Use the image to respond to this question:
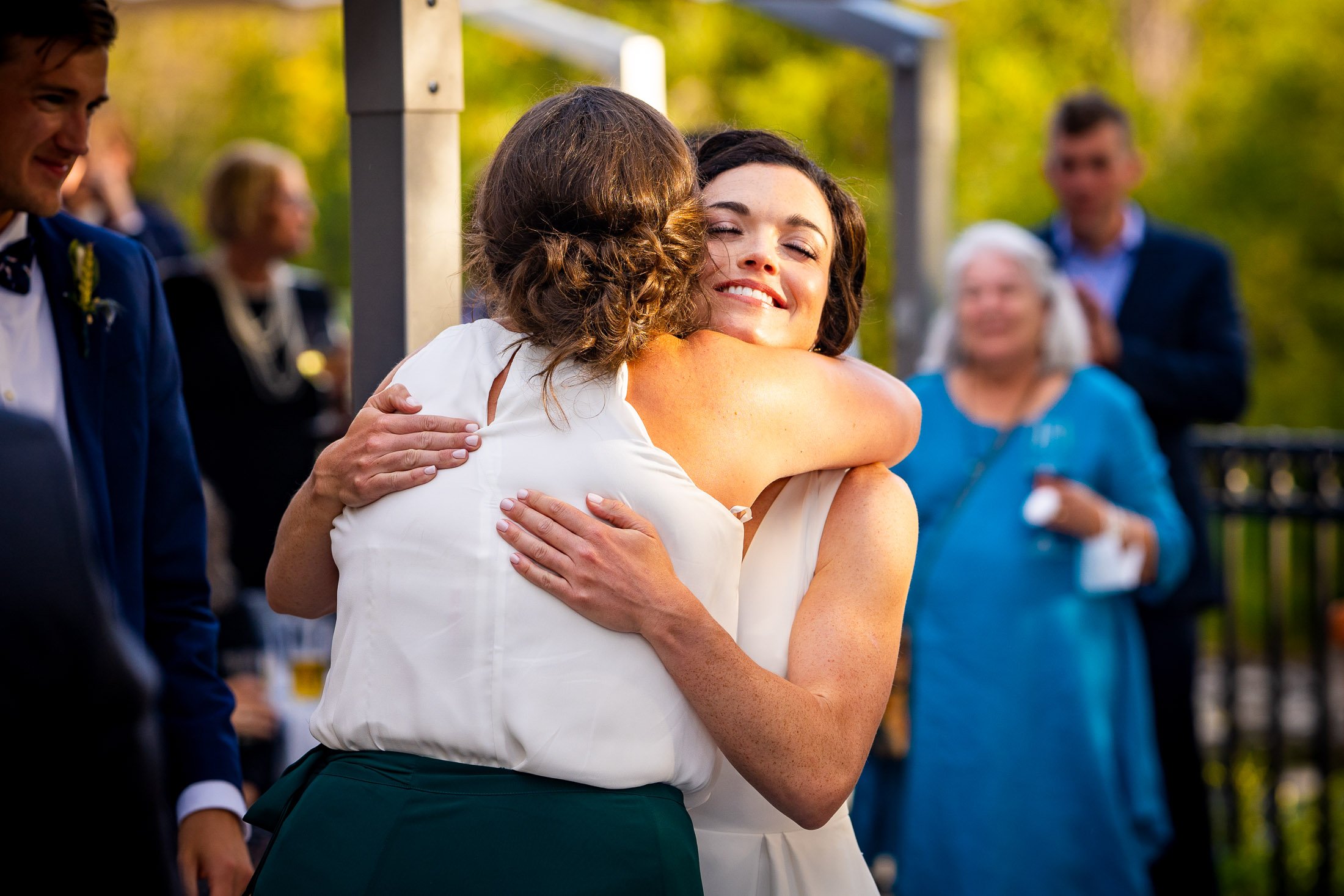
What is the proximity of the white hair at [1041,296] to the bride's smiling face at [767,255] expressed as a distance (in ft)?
7.31

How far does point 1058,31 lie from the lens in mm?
12523

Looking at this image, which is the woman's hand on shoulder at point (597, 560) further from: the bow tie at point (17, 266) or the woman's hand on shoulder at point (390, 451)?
the bow tie at point (17, 266)

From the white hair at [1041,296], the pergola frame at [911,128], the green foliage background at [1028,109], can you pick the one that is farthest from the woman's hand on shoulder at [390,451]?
the green foliage background at [1028,109]

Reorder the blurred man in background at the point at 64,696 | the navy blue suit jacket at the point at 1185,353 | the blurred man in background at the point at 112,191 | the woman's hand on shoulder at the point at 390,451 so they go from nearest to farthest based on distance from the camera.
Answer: the blurred man in background at the point at 64,696 → the woman's hand on shoulder at the point at 390,451 → the navy blue suit jacket at the point at 1185,353 → the blurred man in background at the point at 112,191

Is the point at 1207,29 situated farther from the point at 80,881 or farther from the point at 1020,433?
the point at 80,881

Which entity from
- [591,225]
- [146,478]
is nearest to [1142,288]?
[591,225]

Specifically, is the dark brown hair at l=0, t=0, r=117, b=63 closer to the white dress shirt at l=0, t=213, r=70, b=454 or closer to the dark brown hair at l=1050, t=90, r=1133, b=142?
the white dress shirt at l=0, t=213, r=70, b=454

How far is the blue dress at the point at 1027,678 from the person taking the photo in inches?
147

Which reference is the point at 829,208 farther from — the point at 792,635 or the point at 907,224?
the point at 907,224

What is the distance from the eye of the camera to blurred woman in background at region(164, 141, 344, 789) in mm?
4824

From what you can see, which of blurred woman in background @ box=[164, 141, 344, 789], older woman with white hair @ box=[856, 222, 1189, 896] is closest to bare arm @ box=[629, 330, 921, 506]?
older woman with white hair @ box=[856, 222, 1189, 896]

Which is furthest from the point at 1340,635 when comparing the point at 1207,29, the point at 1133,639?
the point at 1207,29

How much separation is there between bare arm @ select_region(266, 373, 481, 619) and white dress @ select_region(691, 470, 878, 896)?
0.54m

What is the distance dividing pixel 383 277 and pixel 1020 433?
2.24 meters
